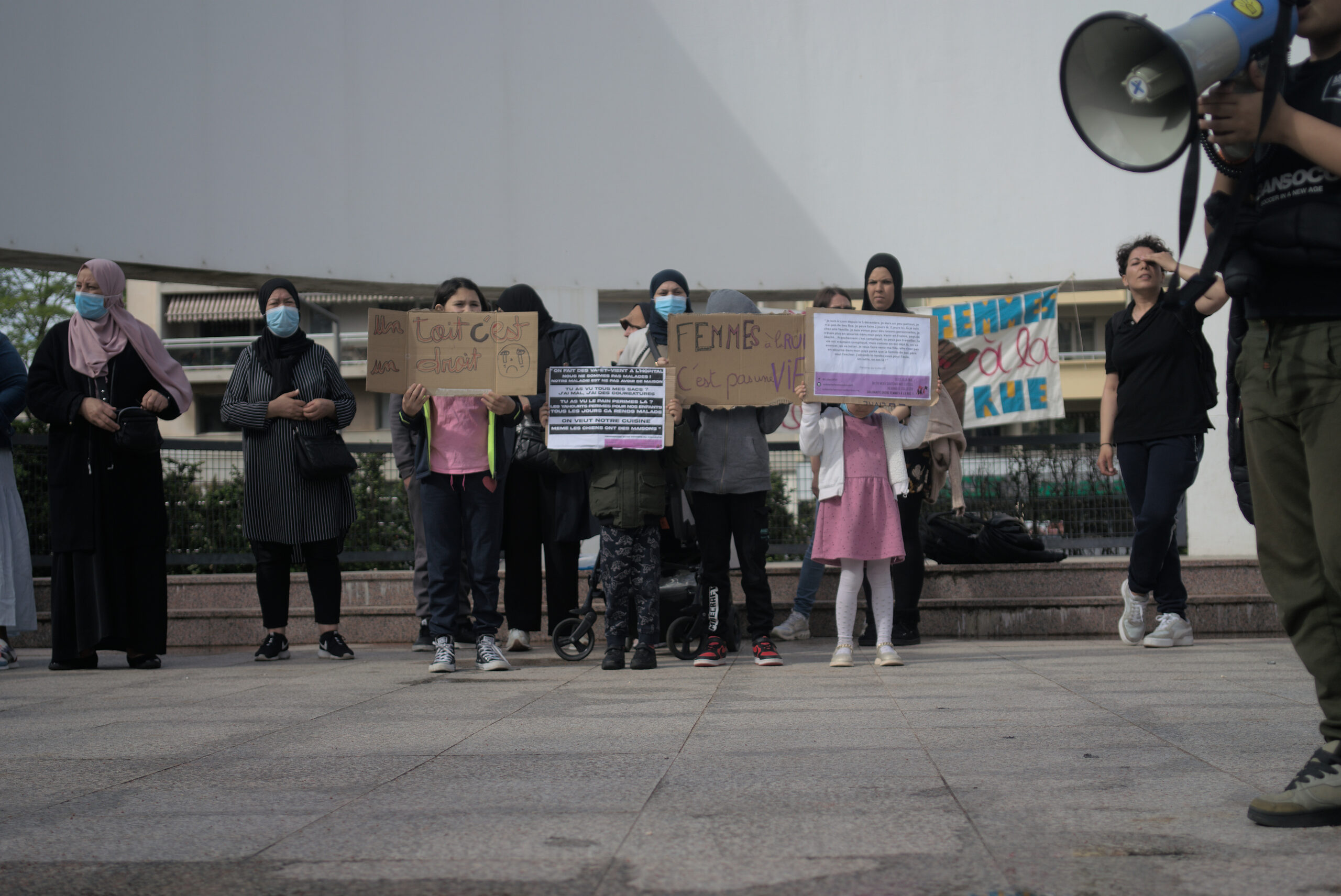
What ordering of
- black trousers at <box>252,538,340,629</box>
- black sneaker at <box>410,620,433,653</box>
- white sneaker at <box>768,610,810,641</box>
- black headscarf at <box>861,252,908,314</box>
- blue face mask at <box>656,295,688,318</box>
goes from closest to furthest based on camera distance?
blue face mask at <box>656,295,688,318</box>, black headscarf at <box>861,252,908,314</box>, black trousers at <box>252,538,340,629</box>, black sneaker at <box>410,620,433,653</box>, white sneaker at <box>768,610,810,641</box>

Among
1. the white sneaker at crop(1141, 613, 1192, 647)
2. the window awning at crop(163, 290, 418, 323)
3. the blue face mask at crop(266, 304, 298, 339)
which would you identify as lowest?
the white sneaker at crop(1141, 613, 1192, 647)

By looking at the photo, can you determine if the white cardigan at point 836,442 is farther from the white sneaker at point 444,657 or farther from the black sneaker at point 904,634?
the white sneaker at point 444,657

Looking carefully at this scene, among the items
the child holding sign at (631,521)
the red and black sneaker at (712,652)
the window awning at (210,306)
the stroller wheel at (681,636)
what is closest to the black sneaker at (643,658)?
the child holding sign at (631,521)

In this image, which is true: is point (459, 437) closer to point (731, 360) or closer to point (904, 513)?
point (731, 360)

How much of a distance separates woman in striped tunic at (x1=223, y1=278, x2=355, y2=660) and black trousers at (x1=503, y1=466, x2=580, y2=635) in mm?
1056

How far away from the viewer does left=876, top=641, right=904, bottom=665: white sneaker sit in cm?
646

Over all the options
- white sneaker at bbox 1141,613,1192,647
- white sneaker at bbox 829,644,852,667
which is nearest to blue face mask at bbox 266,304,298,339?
white sneaker at bbox 829,644,852,667

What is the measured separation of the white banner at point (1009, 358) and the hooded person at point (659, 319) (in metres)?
4.73

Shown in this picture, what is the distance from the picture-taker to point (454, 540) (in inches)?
260

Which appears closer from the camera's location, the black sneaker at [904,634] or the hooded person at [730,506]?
the hooded person at [730,506]

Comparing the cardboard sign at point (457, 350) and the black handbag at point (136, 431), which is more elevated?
the cardboard sign at point (457, 350)

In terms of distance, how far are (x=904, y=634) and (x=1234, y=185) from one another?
17.4 feet

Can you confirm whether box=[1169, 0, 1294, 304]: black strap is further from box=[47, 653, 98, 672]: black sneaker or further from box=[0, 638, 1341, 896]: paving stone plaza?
box=[47, 653, 98, 672]: black sneaker

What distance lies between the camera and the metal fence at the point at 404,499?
9914 millimetres
